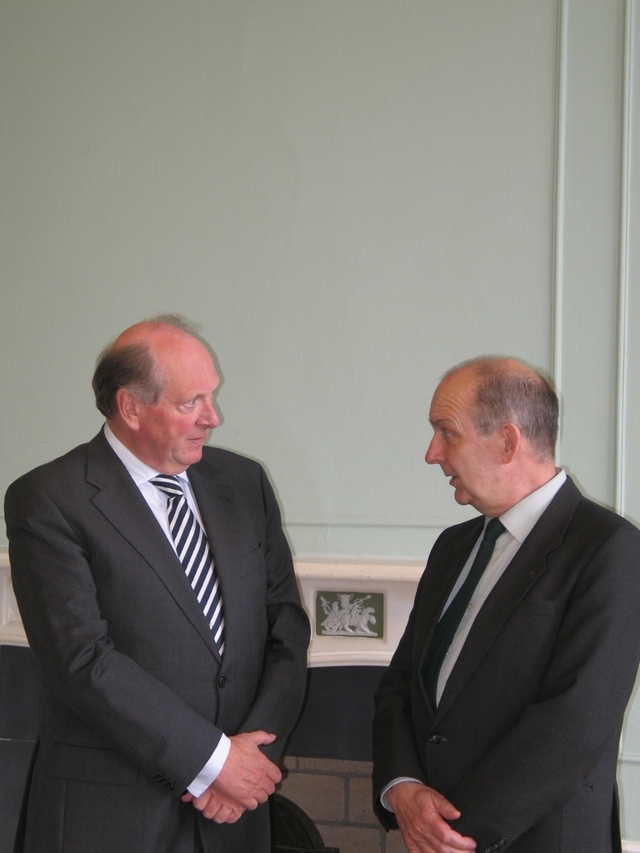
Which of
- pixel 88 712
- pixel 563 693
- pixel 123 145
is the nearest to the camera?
pixel 563 693

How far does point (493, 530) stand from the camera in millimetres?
1840

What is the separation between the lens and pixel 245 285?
3.43 m

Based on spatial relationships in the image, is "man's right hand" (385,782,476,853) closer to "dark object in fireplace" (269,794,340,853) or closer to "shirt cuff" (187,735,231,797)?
"shirt cuff" (187,735,231,797)

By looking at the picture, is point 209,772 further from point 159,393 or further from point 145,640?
point 159,393

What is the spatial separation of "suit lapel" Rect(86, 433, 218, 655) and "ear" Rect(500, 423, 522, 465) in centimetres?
73

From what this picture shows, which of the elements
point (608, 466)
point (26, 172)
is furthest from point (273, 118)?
point (608, 466)

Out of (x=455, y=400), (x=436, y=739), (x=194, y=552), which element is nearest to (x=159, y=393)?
(x=194, y=552)

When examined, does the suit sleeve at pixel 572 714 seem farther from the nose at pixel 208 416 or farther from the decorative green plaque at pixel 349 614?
the decorative green plaque at pixel 349 614

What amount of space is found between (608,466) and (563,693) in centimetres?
170

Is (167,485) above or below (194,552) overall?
above

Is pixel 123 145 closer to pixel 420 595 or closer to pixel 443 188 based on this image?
pixel 443 188

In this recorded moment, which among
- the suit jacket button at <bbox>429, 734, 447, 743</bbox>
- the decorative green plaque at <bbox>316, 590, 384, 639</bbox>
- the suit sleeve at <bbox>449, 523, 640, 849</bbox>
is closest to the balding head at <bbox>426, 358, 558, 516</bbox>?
the suit sleeve at <bbox>449, 523, 640, 849</bbox>

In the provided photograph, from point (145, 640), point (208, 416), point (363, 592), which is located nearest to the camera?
point (145, 640)

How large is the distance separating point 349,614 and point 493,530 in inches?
58.5
